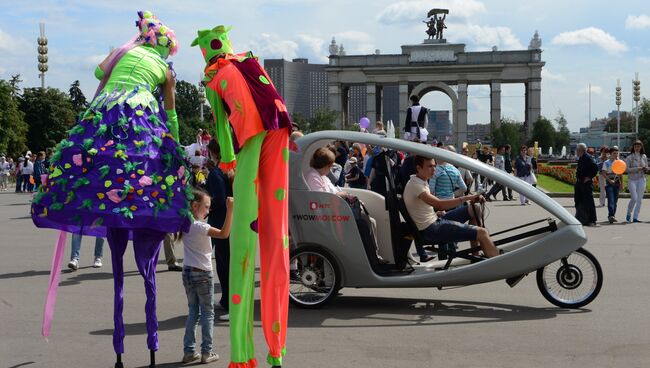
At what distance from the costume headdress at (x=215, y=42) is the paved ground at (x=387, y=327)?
→ 2.49 m

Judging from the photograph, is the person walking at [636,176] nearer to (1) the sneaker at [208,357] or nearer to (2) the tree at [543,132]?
(1) the sneaker at [208,357]

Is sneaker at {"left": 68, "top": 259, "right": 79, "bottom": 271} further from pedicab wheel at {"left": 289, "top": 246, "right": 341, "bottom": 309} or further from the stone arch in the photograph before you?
the stone arch

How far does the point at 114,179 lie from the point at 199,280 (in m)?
1.54

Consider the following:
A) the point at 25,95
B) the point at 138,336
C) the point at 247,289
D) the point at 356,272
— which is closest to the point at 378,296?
the point at 356,272

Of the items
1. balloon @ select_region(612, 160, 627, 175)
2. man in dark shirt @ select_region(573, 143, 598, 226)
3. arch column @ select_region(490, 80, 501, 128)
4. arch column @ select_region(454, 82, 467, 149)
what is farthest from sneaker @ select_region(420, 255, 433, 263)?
arch column @ select_region(490, 80, 501, 128)

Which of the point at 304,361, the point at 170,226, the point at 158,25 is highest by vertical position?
the point at 158,25

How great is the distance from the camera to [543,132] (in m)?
99.7

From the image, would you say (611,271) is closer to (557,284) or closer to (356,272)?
(557,284)

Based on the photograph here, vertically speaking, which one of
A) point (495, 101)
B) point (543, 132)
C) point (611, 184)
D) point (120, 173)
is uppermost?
point (495, 101)

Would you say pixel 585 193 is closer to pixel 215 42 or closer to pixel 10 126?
pixel 215 42

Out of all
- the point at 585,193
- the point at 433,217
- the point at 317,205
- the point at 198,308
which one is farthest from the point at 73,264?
the point at 585,193

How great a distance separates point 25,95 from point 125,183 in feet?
285

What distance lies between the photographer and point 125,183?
222 inches

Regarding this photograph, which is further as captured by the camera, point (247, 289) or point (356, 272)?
point (356, 272)
